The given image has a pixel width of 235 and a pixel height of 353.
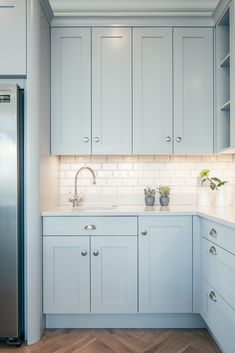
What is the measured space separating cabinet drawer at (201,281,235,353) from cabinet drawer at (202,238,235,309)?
0.05 meters

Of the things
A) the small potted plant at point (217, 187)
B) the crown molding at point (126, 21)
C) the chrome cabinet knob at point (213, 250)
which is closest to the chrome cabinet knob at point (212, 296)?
the chrome cabinet knob at point (213, 250)

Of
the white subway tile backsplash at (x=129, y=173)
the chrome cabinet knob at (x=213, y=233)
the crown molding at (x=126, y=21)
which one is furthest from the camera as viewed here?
the white subway tile backsplash at (x=129, y=173)

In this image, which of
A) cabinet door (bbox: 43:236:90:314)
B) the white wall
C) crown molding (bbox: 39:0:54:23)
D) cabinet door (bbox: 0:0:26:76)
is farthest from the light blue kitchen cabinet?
crown molding (bbox: 39:0:54:23)

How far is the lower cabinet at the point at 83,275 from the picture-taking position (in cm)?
217

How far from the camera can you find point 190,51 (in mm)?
2453

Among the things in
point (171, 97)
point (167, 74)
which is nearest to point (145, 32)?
point (167, 74)

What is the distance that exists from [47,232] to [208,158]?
5.43 feet

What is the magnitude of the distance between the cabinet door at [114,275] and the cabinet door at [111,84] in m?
0.79

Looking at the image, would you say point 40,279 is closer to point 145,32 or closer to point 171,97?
point 171,97

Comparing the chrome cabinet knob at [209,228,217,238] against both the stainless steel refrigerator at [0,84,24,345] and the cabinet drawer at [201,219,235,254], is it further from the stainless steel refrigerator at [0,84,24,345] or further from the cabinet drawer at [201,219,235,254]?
the stainless steel refrigerator at [0,84,24,345]

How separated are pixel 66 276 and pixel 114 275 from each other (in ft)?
1.21

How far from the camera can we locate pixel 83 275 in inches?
85.3

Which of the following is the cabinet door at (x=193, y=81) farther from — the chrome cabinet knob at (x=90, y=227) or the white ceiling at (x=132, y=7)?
the chrome cabinet knob at (x=90, y=227)

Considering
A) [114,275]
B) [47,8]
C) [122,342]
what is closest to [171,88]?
[47,8]
